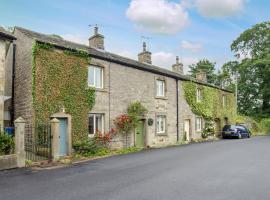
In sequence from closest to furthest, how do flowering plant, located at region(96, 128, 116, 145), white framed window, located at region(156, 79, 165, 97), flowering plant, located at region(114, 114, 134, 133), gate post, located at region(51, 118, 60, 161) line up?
1. gate post, located at region(51, 118, 60, 161)
2. flowering plant, located at region(96, 128, 116, 145)
3. flowering plant, located at region(114, 114, 134, 133)
4. white framed window, located at region(156, 79, 165, 97)

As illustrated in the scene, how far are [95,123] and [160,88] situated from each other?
7.96 metres

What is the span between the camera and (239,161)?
14.2 m

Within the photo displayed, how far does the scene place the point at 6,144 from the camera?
12414 mm

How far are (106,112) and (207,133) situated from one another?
14.9m

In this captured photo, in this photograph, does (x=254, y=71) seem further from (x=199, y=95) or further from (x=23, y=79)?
(x=23, y=79)

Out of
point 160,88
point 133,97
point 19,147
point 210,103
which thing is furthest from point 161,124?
point 19,147

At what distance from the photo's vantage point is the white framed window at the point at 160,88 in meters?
24.4

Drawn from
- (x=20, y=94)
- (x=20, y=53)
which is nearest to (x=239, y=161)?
(x=20, y=94)

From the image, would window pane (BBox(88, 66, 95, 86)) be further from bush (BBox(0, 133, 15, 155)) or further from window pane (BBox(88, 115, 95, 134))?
bush (BBox(0, 133, 15, 155))

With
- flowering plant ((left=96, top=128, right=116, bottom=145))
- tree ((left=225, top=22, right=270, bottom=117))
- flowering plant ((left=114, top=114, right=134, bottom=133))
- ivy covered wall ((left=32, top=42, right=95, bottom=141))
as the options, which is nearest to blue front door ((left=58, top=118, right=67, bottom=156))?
ivy covered wall ((left=32, top=42, right=95, bottom=141))

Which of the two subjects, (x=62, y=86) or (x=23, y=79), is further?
(x=23, y=79)

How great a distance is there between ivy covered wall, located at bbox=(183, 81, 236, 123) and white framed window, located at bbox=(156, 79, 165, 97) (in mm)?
3280

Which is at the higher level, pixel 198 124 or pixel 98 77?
pixel 98 77

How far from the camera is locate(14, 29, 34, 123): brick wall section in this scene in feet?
53.2
